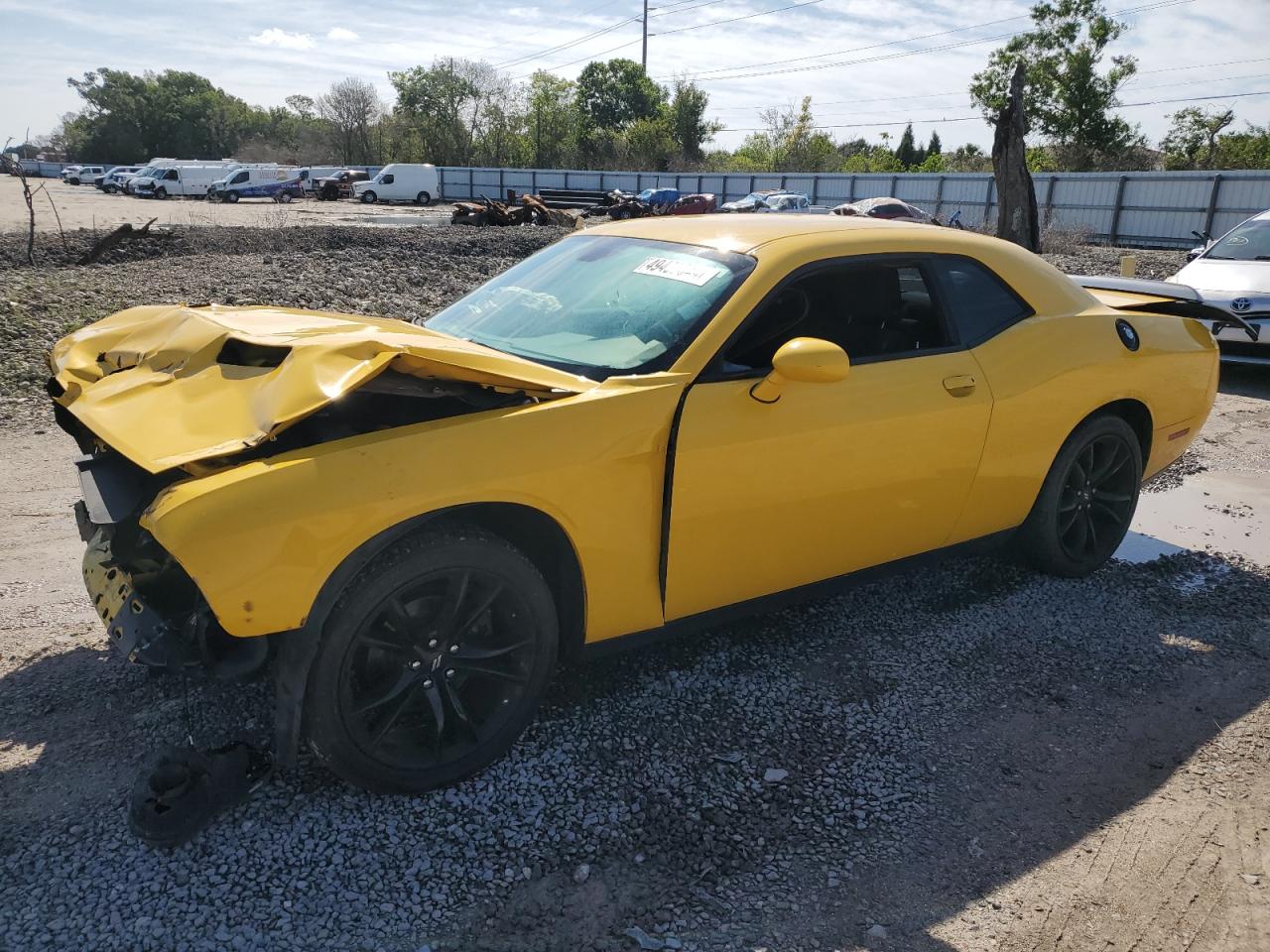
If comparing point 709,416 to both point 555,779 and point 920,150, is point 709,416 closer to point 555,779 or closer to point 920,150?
point 555,779

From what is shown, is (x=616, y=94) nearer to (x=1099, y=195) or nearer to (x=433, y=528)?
(x=1099, y=195)

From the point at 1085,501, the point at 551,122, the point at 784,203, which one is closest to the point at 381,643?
the point at 1085,501

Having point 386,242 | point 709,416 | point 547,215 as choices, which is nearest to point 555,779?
point 709,416

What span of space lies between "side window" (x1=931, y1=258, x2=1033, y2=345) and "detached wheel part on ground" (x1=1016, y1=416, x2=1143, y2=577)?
28.4 inches

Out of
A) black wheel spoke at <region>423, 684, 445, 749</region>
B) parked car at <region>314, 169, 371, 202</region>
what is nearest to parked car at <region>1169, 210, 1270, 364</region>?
black wheel spoke at <region>423, 684, 445, 749</region>

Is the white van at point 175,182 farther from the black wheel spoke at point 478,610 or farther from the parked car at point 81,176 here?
the black wheel spoke at point 478,610

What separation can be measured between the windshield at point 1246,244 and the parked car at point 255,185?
45658 mm

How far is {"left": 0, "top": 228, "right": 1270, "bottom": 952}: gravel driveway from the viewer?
2352 mm

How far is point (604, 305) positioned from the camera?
3.37 m

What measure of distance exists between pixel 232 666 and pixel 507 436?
3.19 feet

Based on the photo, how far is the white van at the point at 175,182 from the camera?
154 feet

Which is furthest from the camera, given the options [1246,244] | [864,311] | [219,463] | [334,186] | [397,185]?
[334,186]

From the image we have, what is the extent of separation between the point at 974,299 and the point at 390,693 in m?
2.79

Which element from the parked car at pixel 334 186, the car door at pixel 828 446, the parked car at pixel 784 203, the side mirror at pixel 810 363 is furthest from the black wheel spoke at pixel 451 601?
the parked car at pixel 334 186
